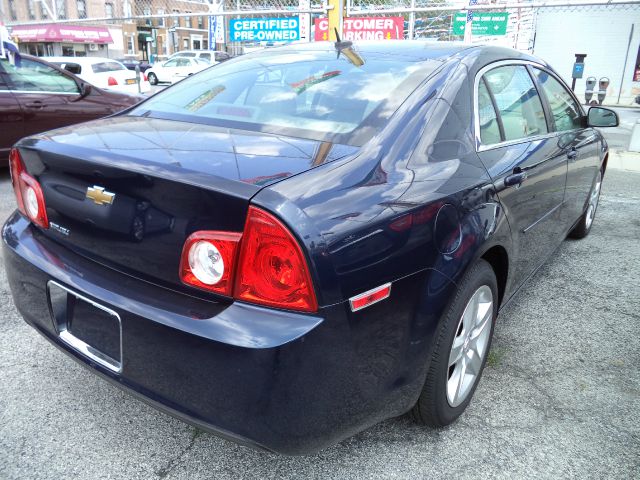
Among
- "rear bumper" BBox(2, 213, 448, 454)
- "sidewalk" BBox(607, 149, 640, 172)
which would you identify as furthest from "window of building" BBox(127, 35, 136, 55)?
"rear bumper" BBox(2, 213, 448, 454)

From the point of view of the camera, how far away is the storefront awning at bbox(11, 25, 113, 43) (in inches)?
1540

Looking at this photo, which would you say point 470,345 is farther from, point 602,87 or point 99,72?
point 602,87

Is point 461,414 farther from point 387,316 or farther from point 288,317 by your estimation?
point 288,317

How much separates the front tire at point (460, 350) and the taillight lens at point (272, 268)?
2.18 feet

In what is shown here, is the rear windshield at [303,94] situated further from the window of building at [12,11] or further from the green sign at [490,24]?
the window of building at [12,11]

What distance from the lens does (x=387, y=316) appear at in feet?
5.64

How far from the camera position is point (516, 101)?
2.87 m

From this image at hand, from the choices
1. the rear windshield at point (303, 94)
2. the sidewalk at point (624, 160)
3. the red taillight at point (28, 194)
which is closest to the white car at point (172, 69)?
the sidewalk at point (624, 160)

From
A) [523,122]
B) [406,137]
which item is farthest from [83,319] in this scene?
[523,122]

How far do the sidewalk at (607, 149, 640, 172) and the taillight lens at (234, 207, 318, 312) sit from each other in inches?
319

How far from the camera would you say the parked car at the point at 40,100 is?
609cm

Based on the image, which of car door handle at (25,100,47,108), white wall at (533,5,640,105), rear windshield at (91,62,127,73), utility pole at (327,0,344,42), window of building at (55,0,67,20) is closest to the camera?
car door handle at (25,100,47,108)

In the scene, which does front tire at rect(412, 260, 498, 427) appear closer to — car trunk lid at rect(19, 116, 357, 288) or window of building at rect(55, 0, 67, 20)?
car trunk lid at rect(19, 116, 357, 288)

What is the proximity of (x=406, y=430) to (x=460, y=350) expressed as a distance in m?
0.41
